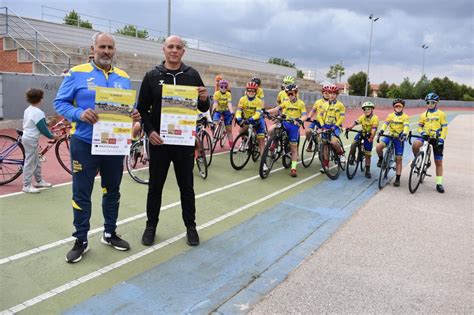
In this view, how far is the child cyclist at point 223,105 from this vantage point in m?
9.98

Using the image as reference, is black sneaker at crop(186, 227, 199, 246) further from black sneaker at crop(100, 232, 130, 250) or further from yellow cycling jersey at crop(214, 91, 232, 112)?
yellow cycling jersey at crop(214, 91, 232, 112)

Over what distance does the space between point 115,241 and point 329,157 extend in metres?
5.59

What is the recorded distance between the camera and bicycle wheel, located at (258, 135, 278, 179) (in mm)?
7910

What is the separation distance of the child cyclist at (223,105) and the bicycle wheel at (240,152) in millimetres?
1153

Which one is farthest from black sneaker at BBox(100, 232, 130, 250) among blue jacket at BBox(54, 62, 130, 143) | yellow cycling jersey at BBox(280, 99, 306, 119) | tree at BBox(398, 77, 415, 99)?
tree at BBox(398, 77, 415, 99)

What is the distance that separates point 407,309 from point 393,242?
68.4 inches

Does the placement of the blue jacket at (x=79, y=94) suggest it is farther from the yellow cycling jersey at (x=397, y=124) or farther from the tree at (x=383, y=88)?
the tree at (x=383, y=88)

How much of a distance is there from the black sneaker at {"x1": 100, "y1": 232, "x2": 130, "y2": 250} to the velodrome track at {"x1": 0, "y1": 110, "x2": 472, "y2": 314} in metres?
0.07

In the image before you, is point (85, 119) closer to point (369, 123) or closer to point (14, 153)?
point (14, 153)

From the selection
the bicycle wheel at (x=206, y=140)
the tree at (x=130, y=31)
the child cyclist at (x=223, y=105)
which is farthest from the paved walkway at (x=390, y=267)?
the tree at (x=130, y=31)

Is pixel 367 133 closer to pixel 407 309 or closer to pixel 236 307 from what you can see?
pixel 407 309

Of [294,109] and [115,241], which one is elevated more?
[294,109]

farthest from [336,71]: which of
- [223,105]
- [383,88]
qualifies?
[223,105]

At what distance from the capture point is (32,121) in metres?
5.71
